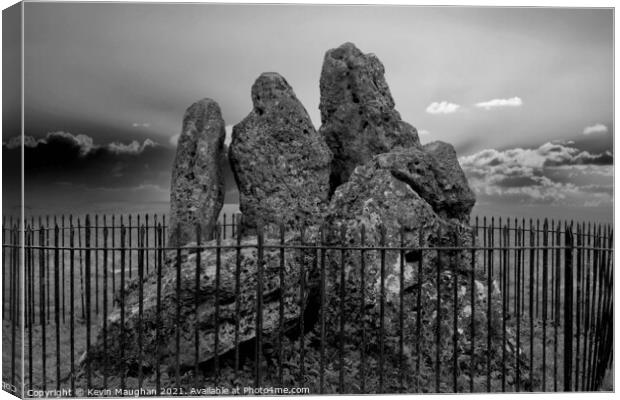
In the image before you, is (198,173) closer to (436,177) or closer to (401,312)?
(436,177)

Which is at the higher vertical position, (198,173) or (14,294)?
(198,173)

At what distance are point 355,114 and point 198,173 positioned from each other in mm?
2972

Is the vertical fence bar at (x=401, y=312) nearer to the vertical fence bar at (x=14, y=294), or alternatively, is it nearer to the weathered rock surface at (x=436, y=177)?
the weathered rock surface at (x=436, y=177)

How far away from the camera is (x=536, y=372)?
8922mm

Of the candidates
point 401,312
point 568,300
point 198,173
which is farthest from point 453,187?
point 198,173

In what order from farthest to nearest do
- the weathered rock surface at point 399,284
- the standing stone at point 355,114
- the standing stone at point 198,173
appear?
the standing stone at point 355,114 < the standing stone at point 198,173 < the weathered rock surface at point 399,284

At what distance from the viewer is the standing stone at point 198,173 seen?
1135 centimetres

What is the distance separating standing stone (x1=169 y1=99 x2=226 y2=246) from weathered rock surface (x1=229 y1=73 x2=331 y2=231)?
0.55 metres

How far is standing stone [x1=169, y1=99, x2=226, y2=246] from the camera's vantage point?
11352 millimetres

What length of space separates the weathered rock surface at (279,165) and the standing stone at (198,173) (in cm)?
55

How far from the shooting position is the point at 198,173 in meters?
11.4

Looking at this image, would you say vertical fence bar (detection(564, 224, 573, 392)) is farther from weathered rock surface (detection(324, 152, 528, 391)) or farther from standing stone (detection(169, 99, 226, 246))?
standing stone (detection(169, 99, 226, 246))

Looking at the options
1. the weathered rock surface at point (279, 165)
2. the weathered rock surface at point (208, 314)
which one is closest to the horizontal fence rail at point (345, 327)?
the weathered rock surface at point (208, 314)

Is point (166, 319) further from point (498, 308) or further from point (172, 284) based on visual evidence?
point (498, 308)
